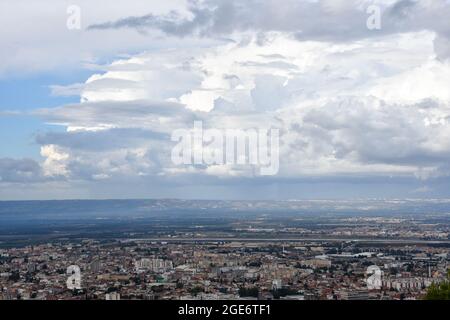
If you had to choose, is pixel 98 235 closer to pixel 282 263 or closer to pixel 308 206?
pixel 308 206

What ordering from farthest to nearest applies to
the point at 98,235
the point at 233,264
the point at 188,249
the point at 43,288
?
1. the point at 98,235
2. the point at 188,249
3. the point at 233,264
4. the point at 43,288

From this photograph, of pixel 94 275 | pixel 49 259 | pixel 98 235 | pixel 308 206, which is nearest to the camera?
pixel 94 275

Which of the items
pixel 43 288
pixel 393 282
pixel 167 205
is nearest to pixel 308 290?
pixel 393 282

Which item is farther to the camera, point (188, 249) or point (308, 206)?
point (308, 206)

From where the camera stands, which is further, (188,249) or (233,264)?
(188,249)

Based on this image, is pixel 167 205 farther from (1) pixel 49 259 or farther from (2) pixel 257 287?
(2) pixel 257 287
